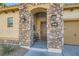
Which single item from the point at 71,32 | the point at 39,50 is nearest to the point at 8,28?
the point at 39,50

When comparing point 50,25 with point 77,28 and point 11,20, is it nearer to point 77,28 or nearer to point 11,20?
point 77,28

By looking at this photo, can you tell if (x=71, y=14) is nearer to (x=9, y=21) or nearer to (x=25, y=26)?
(x=25, y=26)

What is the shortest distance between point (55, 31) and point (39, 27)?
387 millimetres

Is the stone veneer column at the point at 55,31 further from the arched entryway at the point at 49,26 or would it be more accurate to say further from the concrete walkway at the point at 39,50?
the concrete walkway at the point at 39,50

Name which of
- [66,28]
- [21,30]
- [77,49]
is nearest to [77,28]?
[66,28]

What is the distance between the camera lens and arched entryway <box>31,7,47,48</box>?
2.68 metres

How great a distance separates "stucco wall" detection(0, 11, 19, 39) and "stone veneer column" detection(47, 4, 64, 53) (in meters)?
0.64

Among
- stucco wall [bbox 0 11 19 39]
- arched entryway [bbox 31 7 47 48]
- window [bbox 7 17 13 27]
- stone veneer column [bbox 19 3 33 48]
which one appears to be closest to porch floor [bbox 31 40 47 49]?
arched entryway [bbox 31 7 47 48]

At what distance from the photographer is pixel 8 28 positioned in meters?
2.63

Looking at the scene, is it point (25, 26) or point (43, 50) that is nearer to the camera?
point (43, 50)

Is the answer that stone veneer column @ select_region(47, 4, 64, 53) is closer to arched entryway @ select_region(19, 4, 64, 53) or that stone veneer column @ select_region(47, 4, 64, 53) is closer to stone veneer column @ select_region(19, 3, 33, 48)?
arched entryway @ select_region(19, 4, 64, 53)

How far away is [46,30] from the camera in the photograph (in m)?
2.79

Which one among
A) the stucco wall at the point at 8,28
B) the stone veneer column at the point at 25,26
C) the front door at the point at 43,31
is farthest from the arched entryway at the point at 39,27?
the stucco wall at the point at 8,28

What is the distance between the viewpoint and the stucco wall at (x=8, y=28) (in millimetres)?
2613
